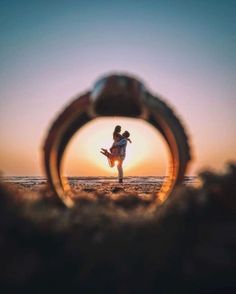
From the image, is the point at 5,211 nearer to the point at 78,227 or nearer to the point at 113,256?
the point at 78,227

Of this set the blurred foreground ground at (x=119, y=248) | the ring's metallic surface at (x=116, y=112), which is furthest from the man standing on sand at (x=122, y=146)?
the blurred foreground ground at (x=119, y=248)

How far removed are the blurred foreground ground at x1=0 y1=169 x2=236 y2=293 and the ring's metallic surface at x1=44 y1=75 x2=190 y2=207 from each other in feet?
2.33

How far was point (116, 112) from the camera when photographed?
16.9 ft

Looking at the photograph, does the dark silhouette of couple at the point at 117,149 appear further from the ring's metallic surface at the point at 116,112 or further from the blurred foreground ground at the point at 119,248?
the blurred foreground ground at the point at 119,248

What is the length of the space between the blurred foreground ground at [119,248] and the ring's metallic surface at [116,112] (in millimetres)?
710

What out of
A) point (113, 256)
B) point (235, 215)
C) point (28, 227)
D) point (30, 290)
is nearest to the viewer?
point (30, 290)

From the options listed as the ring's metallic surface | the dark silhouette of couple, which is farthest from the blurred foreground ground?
the dark silhouette of couple

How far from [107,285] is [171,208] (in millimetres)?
1198

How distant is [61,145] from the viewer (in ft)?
17.6

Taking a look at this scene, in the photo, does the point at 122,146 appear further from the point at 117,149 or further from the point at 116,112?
the point at 116,112

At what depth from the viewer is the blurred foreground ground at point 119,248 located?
3.32 metres

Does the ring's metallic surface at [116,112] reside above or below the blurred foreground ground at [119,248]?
above

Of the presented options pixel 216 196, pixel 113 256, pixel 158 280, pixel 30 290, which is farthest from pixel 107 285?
pixel 216 196

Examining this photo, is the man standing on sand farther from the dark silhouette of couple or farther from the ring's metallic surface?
the ring's metallic surface
